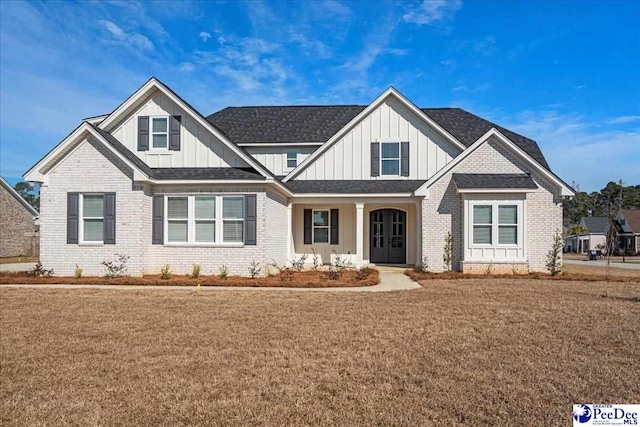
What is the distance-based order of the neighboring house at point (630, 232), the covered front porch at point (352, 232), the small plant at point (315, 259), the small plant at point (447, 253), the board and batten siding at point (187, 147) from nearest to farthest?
the board and batten siding at point (187, 147) < the small plant at point (447, 253) < the small plant at point (315, 259) < the covered front porch at point (352, 232) < the neighboring house at point (630, 232)

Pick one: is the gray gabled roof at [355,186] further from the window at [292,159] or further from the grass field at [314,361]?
the grass field at [314,361]

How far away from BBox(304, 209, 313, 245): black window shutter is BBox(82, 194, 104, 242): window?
8133 mm

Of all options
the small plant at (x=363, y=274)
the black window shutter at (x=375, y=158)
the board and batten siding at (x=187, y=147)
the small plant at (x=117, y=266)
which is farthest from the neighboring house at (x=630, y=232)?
the small plant at (x=117, y=266)

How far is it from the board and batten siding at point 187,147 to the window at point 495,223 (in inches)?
335

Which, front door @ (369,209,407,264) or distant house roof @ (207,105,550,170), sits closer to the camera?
front door @ (369,209,407,264)

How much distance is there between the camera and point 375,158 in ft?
64.9

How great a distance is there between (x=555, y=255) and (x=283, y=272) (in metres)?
9.60

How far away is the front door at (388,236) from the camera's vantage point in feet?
68.4

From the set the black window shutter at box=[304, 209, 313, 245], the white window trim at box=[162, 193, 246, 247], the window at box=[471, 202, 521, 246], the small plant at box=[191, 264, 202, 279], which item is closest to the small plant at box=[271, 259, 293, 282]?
the white window trim at box=[162, 193, 246, 247]

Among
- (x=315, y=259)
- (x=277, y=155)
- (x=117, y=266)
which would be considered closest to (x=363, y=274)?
(x=315, y=259)

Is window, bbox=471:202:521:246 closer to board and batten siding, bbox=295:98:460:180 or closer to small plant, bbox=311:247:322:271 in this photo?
board and batten siding, bbox=295:98:460:180

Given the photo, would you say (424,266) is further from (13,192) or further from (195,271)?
(13,192)

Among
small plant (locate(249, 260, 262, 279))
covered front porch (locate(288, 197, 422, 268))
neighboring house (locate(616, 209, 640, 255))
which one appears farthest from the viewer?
neighboring house (locate(616, 209, 640, 255))

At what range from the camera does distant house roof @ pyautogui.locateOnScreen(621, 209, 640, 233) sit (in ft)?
157
